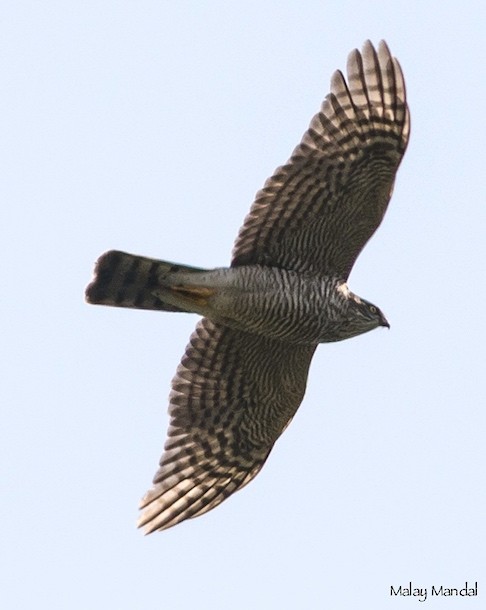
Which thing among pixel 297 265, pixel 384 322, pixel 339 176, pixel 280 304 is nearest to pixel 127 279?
pixel 280 304

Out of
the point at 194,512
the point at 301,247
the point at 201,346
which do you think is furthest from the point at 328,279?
the point at 194,512

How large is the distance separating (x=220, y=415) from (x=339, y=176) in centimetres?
271

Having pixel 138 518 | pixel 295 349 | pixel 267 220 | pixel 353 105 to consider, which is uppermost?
pixel 353 105

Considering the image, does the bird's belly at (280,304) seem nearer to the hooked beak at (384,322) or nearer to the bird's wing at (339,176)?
the bird's wing at (339,176)

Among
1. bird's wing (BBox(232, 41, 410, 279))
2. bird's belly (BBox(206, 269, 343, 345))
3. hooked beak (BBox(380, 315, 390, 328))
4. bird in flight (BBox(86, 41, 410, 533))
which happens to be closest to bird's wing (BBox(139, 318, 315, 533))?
bird in flight (BBox(86, 41, 410, 533))

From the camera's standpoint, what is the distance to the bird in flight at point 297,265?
14406mm

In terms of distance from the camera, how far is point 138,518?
50.4ft

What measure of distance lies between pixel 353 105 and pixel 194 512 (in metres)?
4.05

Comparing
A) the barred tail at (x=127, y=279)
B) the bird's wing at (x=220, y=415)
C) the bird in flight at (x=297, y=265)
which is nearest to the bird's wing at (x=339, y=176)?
the bird in flight at (x=297, y=265)

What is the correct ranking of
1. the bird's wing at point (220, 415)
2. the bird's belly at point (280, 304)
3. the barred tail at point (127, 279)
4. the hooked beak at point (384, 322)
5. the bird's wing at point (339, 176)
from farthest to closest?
the bird's wing at point (220, 415)
the hooked beak at point (384, 322)
the barred tail at point (127, 279)
the bird's belly at point (280, 304)
the bird's wing at point (339, 176)

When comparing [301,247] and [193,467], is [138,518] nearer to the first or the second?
[193,467]

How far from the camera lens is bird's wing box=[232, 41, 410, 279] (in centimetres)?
1438

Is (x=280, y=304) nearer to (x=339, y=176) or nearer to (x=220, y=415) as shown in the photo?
(x=339, y=176)

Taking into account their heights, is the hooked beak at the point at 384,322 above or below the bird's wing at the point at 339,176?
below
